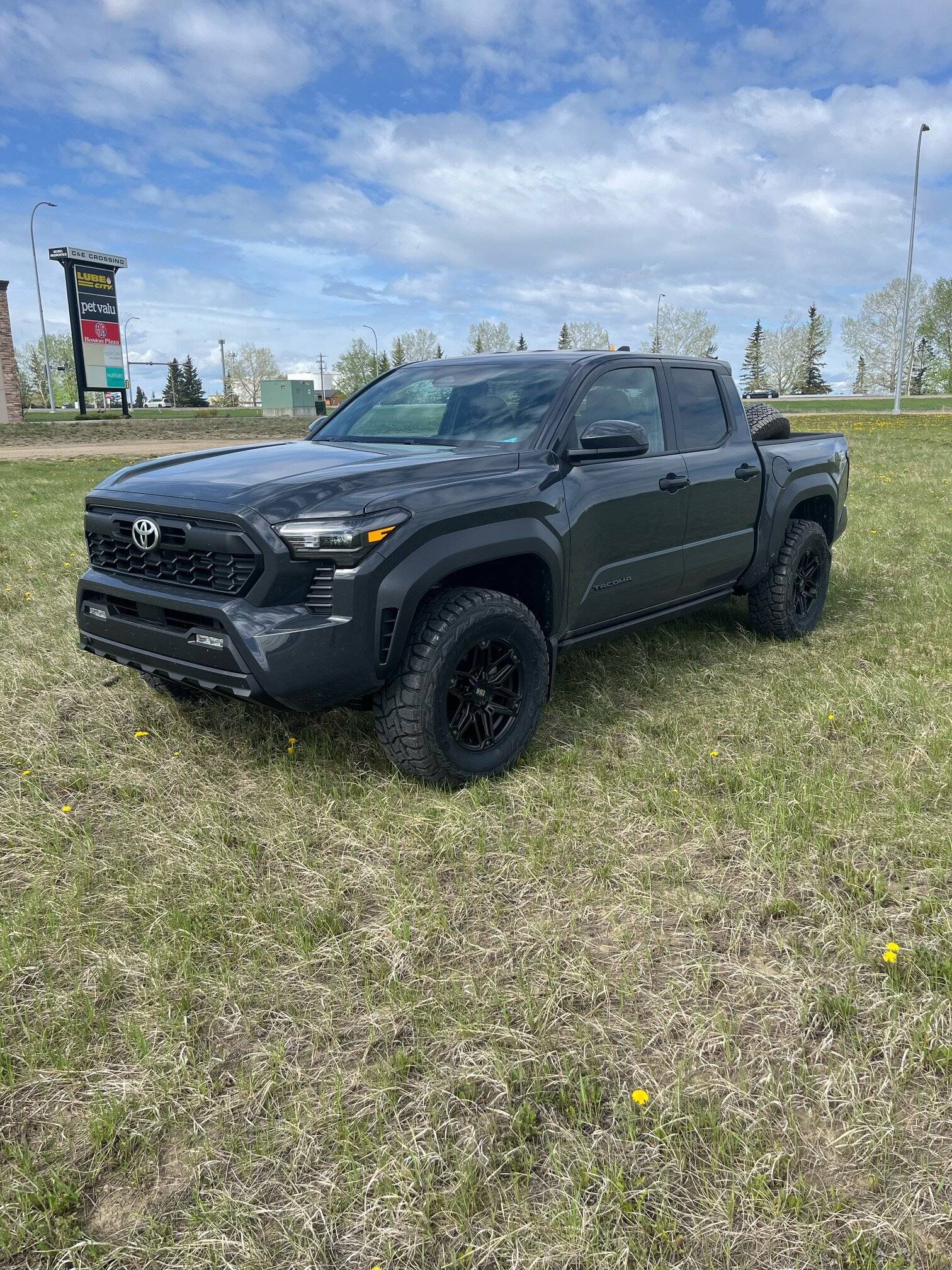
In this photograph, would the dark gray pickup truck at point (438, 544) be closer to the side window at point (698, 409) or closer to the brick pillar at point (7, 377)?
the side window at point (698, 409)

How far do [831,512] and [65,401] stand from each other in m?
107

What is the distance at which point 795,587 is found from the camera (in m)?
5.97

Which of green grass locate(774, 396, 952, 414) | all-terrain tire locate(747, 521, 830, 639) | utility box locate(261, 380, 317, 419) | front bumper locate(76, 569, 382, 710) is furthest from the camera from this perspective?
utility box locate(261, 380, 317, 419)

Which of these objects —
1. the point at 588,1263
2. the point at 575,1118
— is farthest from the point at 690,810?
the point at 588,1263

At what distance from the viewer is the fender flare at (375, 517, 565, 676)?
333 cm

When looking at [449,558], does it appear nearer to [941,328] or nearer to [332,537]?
[332,537]

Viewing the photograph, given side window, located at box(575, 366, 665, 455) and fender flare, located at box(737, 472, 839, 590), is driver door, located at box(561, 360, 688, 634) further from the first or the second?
fender flare, located at box(737, 472, 839, 590)

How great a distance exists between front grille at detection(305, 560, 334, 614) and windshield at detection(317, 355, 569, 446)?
119 cm

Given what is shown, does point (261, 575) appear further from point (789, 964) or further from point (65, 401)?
point (65, 401)

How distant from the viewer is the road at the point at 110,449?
870 inches

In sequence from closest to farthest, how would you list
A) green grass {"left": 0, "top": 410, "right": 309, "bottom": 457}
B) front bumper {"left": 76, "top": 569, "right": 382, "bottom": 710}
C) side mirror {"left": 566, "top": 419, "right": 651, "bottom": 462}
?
front bumper {"left": 76, "top": 569, "right": 382, "bottom": 710} < side mirror {"left": 566, "top": 419, "right": 651, "bottom": 462} < green grass {"left": 0, "top": 410, "right": 309, "bottom": 457}

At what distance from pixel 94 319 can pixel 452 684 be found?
50457 mm

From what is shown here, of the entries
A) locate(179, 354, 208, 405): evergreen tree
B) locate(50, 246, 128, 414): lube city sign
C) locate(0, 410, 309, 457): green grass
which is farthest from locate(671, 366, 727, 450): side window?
locate(179, 354, 208, 405): evergreen tree

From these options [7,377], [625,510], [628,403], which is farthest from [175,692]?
[7,377]
